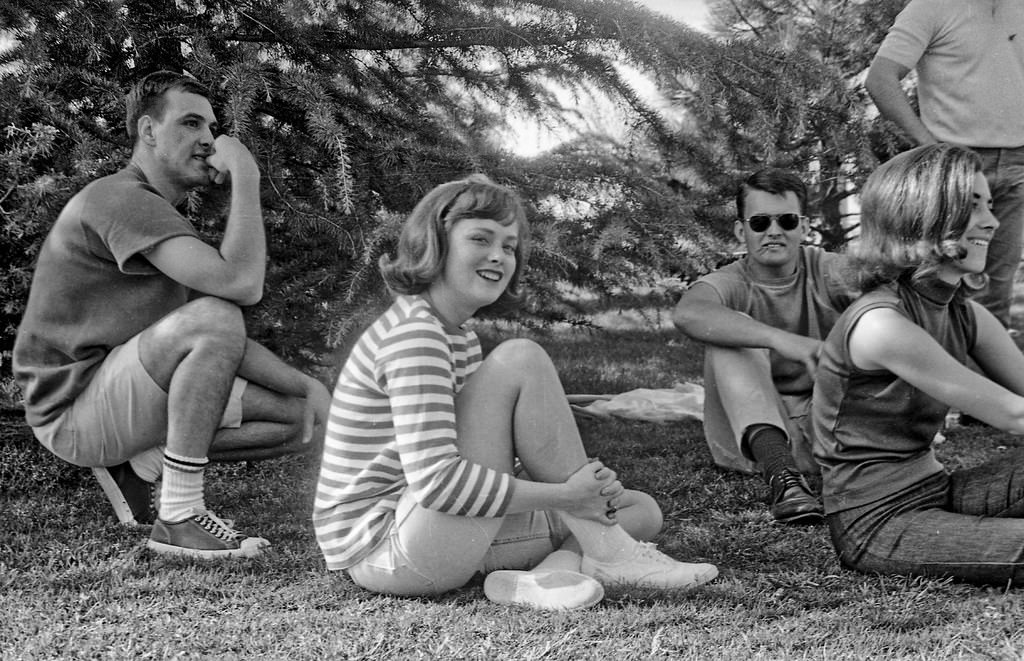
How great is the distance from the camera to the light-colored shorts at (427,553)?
219cm

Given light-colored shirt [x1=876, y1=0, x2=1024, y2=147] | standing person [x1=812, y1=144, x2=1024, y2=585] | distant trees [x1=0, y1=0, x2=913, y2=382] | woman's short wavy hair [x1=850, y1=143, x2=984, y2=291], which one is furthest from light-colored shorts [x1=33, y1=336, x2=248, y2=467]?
light-colored shirt [x1=876, y1=0, x2=1024, y2=147]

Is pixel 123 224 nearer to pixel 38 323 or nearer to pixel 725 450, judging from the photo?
pixel 38 323

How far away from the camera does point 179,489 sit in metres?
2.68

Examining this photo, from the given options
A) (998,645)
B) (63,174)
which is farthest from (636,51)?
(998,645)

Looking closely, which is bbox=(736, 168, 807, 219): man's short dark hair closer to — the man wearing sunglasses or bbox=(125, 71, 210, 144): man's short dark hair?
the man wearing sunglasses

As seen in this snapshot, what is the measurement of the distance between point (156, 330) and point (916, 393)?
1981mm

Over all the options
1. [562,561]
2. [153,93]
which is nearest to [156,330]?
Answer: [153,93]

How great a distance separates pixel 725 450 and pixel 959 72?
184 cm

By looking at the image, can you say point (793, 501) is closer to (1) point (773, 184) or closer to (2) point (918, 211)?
(2) point (918, 211)

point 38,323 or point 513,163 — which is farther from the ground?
point 513,163

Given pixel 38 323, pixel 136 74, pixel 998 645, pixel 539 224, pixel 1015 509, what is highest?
pixel 136 74

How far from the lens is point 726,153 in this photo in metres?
3.82

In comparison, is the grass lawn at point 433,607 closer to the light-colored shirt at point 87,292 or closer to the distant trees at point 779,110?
the light-colored shirt at point 87,292

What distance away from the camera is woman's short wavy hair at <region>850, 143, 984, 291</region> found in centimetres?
233
